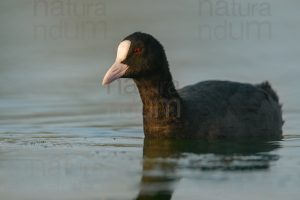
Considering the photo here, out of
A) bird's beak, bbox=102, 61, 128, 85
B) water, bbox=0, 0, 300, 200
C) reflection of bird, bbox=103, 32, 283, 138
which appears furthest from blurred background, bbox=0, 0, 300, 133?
bird's beak, bbox=102, 61, 128, 85

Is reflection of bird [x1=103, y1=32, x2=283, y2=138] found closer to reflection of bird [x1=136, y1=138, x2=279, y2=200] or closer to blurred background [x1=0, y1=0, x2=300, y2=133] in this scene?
reflection of bird [x1=136, y1=138, x2=279, y2=200]

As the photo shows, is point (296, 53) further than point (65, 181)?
Yes

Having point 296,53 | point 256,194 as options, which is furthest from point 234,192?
point 296,53

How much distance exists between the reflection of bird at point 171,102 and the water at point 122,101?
0.79 ft

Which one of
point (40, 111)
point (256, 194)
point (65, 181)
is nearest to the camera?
point (256, 194)

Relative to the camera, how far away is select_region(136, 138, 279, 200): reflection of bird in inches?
350

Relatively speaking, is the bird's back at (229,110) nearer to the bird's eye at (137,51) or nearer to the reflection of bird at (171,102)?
the reflection of bird at (171,102)

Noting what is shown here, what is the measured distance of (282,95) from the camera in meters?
14.6

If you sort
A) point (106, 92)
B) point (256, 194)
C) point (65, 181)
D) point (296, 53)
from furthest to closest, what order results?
point (296, 53), point (106, 92), point (65, 181), point (256, 194)

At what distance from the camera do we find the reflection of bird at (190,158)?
8883mm

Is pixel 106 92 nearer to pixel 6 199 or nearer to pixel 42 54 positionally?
pixel 42 54

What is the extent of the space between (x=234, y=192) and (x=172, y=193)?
530mm

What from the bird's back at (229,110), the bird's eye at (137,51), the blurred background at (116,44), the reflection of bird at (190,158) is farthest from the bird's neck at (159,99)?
the blurred background at (116,44)

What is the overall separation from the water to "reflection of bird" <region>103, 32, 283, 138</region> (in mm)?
242
